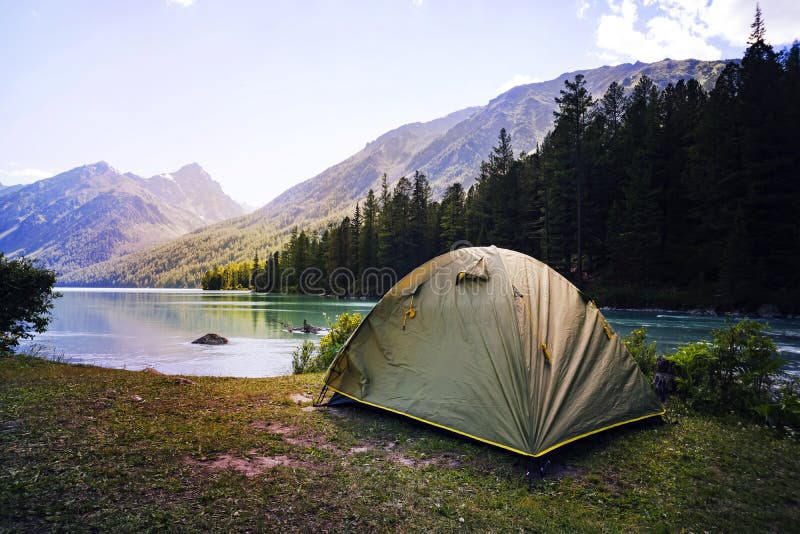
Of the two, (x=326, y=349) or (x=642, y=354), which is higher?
(x=642, y=354)

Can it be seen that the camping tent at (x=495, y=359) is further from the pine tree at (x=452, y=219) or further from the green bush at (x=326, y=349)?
the pine tree at (x=452, y=219)

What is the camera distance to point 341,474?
207 inches

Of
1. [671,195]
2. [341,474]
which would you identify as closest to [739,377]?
[341,474]

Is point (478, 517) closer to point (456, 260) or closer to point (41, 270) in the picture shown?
point (456, 260)

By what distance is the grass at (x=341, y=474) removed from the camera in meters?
4.18

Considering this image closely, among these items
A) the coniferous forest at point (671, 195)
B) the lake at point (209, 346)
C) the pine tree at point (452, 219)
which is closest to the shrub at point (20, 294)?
the lake at point (209, 346)

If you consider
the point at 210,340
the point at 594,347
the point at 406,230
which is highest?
the point at 406,230

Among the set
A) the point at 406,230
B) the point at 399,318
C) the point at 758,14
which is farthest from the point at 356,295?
the point at 399,318

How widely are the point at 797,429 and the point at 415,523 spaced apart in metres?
6.94

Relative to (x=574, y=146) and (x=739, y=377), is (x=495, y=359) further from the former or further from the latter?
(x=574, y=146)

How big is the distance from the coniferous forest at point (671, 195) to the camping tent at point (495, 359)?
24.9ft

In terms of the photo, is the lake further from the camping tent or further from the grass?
the grass

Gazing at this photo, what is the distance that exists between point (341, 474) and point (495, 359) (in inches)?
110

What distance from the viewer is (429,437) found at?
669 cm
